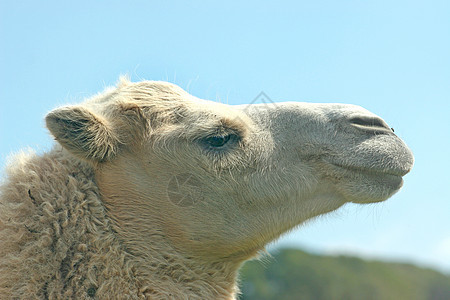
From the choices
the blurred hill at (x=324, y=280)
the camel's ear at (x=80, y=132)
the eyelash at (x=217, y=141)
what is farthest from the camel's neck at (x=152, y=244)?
the blurred hill at (x=324, y=280)

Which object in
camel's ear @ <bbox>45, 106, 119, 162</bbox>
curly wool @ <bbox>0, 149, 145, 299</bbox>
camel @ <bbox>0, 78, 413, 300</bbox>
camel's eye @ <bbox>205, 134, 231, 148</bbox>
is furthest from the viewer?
camel's eye @ <bbox>205, 134, 231, 148</bbox>

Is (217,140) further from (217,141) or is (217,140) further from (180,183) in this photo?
(180,183)

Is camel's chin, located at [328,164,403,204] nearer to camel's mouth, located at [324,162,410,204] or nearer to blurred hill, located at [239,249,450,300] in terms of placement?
camel's mouth, located at [324,162,410,204]

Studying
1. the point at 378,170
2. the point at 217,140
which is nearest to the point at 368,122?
the point at 378,170

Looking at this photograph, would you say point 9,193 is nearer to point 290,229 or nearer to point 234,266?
point 234,266

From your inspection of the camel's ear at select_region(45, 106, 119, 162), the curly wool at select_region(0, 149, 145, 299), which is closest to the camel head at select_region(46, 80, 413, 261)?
the camel's ear at select_region(45, 106, 119, 162)

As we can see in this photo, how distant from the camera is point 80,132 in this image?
476cm

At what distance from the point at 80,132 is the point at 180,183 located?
829 millimetres

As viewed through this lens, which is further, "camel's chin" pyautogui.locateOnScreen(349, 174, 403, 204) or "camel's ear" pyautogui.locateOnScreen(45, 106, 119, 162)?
"camel's chin" pyautogui.locateOnScreen(349, 174, 403, 204)

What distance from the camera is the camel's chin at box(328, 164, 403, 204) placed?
4.93 m

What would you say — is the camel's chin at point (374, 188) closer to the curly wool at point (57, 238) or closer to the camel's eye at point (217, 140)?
the camel's eye at point (217, 140)

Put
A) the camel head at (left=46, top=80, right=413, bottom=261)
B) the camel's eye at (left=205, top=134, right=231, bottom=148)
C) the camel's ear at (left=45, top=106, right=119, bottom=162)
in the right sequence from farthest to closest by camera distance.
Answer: the camel's eye at (left=205, top=134, right=231, bottom=148) < the camel head at (left=46, top=80, right=413, bottom=261) < the camel's ear at (left=45, top=106, right=119, bottom=162)

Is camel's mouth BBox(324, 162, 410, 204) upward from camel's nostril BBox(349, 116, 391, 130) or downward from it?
downward

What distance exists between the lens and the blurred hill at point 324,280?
6303cm
